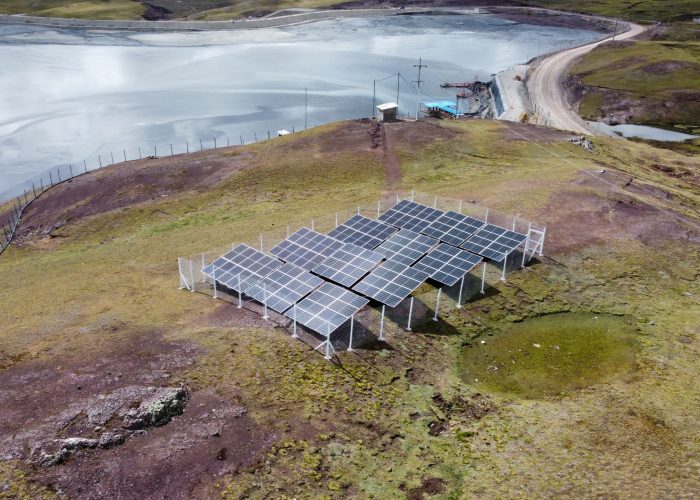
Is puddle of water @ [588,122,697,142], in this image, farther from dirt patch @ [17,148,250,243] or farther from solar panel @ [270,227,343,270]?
solar panel @ [270,227,343,270]

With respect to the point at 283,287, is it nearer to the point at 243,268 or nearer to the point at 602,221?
the point at 243,268

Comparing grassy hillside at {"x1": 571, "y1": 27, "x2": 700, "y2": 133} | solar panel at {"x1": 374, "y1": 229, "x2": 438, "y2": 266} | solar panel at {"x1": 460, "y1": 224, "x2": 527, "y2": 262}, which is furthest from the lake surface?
solar panel at {"x1": 460, "y1": 224, "x2": 527, "y2": 262}

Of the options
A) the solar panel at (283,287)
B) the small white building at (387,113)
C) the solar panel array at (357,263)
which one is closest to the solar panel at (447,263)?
the solar panel array at (357,263)

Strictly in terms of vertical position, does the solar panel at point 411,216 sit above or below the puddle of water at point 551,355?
above

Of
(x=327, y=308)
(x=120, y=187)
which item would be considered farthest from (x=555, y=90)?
(x=327, y=308)

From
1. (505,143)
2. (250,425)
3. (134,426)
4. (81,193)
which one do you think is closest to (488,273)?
(250,425)

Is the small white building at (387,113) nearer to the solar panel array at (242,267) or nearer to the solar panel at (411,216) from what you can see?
the solar panel at (411,216)
